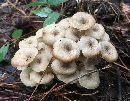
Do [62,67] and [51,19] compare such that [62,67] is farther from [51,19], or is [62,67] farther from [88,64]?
[51,19]

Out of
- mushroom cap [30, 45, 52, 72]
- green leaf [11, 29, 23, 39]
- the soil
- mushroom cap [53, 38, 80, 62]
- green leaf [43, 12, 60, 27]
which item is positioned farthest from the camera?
green leaf [11, 29, 23, 39]

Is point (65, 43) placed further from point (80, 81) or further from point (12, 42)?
point (12, 42)

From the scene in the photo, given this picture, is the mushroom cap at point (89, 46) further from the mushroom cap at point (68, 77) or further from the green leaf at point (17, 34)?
the green leaf at point (17, 34)

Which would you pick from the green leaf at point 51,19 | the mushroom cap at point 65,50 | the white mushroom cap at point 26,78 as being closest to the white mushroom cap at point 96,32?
the mushroom cap at point 65,50

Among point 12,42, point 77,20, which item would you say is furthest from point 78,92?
point 12,42

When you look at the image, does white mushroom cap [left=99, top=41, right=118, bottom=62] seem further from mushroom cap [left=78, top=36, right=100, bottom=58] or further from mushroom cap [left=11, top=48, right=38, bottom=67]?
mushroom cap [left=11, top=48, right=38, bottom=67]

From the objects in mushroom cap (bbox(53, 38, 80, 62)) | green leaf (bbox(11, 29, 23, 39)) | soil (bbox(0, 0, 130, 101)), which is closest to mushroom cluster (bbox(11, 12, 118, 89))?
mushroom cap (bbox(53, 38, 80, 62))
